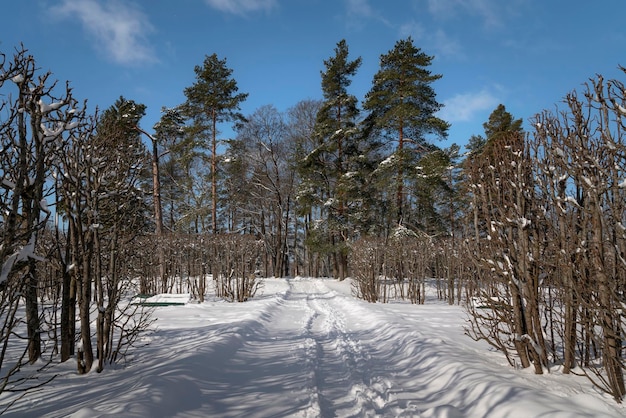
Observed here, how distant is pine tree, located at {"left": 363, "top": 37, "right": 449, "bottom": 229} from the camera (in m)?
18.8

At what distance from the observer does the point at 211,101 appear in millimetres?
21516

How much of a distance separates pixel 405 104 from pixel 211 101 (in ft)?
37.7

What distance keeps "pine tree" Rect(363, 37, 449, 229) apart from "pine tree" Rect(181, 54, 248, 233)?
9.00 m

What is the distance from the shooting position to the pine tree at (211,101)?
2150 centimetres

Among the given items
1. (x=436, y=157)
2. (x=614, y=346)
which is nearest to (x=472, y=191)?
(x=614, y=346)

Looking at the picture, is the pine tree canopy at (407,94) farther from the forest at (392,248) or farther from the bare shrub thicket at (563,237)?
the bare shrub thicket at (563,237)

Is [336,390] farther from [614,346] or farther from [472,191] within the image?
[472,191]

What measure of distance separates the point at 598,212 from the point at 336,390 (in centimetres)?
359

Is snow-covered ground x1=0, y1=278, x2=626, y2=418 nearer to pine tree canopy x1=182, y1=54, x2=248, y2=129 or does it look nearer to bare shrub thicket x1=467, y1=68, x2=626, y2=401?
bare shrub thicket x1=467, y1=68, x2=626, y2=401

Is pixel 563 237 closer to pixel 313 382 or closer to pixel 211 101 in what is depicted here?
pixel 313 382

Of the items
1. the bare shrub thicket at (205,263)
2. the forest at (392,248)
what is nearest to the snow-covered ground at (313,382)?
the forest at (392,248)

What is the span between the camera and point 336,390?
4.37 m

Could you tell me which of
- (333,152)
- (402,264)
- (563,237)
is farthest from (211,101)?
(563,237)

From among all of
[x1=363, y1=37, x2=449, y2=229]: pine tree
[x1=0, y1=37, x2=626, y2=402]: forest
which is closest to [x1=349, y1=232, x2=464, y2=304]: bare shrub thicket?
[x1=0, y1=37, x2=626, y2=402]: forest
